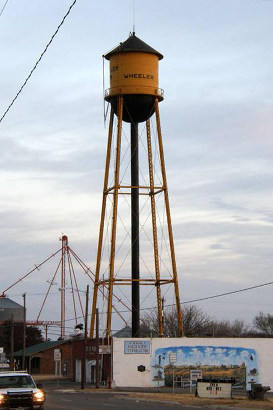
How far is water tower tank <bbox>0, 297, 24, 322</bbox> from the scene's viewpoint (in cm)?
14225

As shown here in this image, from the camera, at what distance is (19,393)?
87.6ft

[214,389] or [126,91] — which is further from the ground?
[126,91]

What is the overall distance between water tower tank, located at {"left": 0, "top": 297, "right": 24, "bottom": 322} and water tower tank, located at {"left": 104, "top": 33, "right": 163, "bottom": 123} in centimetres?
8683

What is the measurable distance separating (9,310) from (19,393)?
118 metres

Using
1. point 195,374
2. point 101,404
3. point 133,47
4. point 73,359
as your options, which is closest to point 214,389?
point 101,404

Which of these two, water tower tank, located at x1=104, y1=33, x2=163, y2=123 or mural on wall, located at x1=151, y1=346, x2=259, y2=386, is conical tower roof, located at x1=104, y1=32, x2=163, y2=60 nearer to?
water tower tank, located at x1=104, y1=33, x2=163, y2=123

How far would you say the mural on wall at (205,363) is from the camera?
60.3 m

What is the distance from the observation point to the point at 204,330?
353ft

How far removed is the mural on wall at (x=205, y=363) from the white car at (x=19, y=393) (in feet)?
109

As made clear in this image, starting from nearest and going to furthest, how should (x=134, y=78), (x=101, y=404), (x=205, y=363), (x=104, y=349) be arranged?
(x=101, y=404) → (x=134, y=78) → (x=104, y=349) → (x=205, y=363)

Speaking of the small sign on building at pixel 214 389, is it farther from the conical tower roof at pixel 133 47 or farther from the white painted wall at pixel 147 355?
the conical tower roof at pixel 133 47

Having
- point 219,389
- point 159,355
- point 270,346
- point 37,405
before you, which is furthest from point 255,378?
point 37,405

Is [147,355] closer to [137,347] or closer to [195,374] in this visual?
[137,347]

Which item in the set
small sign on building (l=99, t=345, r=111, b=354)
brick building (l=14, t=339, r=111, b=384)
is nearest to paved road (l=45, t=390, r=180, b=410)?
small sign on building (l=99, t=345, r=111, b=354)
